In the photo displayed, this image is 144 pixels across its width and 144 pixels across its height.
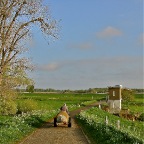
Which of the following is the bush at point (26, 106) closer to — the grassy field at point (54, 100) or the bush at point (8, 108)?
the grassy field at point (54, 100)

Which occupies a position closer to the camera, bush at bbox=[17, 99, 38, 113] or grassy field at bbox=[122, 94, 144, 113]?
bush at bbox=[17, 99, 38, 113]

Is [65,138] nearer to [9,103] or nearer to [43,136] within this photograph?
[43,136]

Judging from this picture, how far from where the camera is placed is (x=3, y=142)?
64.5 feet

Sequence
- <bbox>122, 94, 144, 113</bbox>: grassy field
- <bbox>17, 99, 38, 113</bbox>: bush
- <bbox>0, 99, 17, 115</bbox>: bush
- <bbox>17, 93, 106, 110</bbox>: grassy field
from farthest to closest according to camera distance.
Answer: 1. <bbox>17, 93, 106, 110</bbox>: grassy field
2. <bbox>122, 94, 144, 113</bbox>: grassy field
3. <bbox>17, 99, 38, 113</bbox>: bush
4. <bbox>0, 99, 17, 115</bbox>: bush

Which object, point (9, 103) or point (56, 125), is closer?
point (56, 125)

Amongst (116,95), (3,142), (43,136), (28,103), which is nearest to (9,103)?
(28,103)

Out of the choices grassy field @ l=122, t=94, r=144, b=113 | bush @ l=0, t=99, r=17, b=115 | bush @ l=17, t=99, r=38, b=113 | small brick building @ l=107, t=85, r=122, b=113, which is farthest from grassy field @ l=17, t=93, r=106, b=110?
grassy field @ l=122, t=94, r=144, b=113

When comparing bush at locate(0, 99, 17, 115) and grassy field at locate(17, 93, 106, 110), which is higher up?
grassy field at locate(17, 93, 106, 110)

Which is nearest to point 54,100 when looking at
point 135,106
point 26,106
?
point 135,106

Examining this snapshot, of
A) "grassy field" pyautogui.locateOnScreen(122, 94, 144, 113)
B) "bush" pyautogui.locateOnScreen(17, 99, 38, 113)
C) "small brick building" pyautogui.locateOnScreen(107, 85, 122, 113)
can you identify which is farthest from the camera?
"small brick building" pyautogui.locateOnScreen(107, 85, 122, 113)

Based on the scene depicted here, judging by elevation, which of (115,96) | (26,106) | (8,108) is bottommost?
(8,108)

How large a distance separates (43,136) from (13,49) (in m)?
6.09

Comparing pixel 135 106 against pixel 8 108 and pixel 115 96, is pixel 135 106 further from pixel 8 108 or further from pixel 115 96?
pixel 8 108

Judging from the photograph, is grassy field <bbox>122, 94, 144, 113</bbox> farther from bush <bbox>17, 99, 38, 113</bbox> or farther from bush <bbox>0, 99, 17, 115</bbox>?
bush <bbox>0, 99, 17, 115</bbox>
